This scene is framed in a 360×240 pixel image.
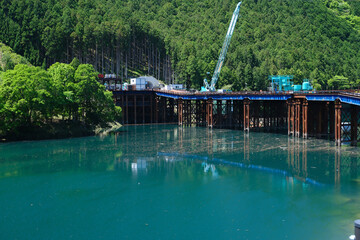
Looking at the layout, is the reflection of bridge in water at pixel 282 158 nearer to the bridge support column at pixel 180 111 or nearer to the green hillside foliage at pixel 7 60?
the bridge support column at pixel 180 111

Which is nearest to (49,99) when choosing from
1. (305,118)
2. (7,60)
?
(7,60)

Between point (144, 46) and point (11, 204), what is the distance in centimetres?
12583

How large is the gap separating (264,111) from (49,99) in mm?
43922

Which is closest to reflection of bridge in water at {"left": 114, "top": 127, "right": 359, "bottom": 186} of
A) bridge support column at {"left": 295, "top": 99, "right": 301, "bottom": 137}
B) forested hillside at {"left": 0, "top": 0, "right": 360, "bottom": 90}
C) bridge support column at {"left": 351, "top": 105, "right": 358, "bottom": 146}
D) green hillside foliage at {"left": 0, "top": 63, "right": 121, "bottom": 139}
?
bridge support column at {"left": 295, "top": 99, "right": 301, "bottom": 137}

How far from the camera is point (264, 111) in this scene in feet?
305

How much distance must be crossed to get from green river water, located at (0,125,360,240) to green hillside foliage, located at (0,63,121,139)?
6626 mm

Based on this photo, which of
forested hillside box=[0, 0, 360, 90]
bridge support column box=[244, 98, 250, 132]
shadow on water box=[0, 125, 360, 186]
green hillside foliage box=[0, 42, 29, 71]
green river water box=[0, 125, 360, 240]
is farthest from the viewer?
forested hillside box=[0, 0, 360, 90]

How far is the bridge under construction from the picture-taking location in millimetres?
65562

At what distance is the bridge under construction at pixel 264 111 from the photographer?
65562 mm

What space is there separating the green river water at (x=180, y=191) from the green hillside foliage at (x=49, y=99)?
663 centimetres

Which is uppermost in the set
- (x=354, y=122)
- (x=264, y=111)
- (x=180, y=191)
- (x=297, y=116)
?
(x=264, y=111)

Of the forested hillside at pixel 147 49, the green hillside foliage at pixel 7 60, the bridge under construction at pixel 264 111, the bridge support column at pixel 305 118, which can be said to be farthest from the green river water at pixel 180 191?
the forested hillside at pixel 147 49

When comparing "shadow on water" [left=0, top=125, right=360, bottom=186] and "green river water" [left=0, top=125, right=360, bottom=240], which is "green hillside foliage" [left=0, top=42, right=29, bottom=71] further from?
"green river water" [left=0, top=125, right=360, bottom=240]

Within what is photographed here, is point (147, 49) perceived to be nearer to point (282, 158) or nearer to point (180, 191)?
point (282, 158)
